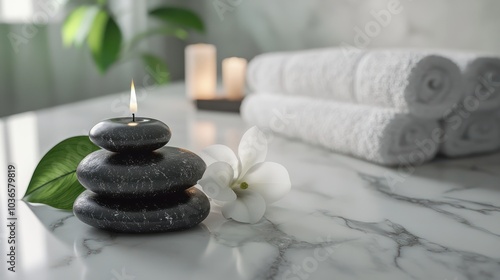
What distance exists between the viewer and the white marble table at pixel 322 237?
475 millimetres

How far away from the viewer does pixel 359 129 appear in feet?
2.84

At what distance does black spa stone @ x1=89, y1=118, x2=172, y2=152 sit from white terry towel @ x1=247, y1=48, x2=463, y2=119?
40 centimetres

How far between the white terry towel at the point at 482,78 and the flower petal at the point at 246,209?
444 mm

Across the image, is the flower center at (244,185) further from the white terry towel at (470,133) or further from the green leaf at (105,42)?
the green leaf at (105,42)

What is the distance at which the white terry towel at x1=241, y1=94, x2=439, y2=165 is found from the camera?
829mm

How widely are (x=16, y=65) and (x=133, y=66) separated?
50 centimetres

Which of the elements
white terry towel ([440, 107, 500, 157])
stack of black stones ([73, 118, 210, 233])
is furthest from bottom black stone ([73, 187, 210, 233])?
white terry towel ([440, 107, 500, 157])

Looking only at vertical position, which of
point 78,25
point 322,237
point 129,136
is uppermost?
point 78,25

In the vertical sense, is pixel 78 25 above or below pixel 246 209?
above

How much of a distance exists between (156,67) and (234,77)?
59cm

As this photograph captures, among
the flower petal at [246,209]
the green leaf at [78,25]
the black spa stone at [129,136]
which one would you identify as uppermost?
the green leaf at [78,25]

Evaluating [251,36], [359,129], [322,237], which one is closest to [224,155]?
[322,237]

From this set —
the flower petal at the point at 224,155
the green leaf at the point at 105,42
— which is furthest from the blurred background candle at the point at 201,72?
the flower petal at the point at 224,155

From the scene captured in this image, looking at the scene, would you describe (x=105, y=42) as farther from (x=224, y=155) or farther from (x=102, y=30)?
(x=224, y=155)
